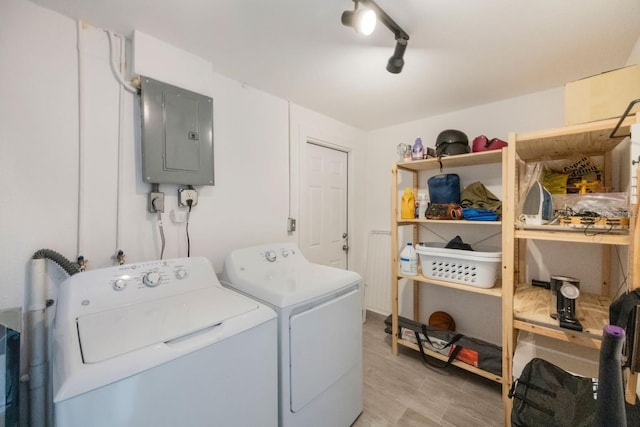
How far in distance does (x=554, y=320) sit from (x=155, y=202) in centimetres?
231

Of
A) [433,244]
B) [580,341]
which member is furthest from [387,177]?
[580,341]

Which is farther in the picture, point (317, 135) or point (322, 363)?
point (317, 135)

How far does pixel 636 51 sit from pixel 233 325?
250 centimetres

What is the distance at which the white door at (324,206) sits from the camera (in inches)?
96.5

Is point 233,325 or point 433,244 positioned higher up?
point 433,244

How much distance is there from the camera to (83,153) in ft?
4.25

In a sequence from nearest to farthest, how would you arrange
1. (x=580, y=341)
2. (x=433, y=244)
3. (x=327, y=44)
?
(x=580, y=341) → (x=327, y=44) → (x=433, y=244)

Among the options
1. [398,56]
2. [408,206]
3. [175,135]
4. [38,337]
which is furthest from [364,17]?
[38,337]

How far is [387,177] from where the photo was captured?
2938mm

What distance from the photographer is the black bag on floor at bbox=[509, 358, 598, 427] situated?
1033 millimetres

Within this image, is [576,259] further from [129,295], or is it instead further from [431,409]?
[129,295]

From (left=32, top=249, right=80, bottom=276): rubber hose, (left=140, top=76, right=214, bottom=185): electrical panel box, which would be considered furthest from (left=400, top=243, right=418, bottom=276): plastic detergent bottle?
(left=32, top=249, right=80, bottom=276): rubber hose

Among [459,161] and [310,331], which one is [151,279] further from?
[459,161]

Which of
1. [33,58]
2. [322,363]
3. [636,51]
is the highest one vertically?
[636,51]
